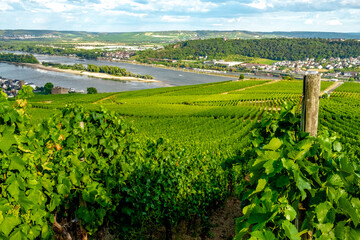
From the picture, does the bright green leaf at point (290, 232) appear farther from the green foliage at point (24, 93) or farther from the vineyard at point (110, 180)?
the green foliage at point (24, 93)

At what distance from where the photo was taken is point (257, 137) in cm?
383

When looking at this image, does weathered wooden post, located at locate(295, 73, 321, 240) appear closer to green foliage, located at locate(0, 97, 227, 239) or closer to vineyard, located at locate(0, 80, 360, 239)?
vineyard, located at locate(0, 80, 360, 239)

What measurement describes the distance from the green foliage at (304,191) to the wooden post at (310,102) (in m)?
0.19

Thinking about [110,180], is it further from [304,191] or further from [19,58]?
[19,58]

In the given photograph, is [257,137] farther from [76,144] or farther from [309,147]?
[76,144]

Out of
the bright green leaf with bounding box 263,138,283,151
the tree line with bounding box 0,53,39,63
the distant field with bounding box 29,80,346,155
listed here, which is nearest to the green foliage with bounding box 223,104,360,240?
the bright green leaf with bounding box 263,138,283,151

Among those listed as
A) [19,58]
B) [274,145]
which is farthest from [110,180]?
[19,58]

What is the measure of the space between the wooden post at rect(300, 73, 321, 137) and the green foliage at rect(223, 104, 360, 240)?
19 centimetres

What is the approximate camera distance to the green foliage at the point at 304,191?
2.35 m

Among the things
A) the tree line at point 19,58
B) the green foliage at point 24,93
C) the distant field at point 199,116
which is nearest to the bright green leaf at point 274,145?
the green foliage at point 24,93

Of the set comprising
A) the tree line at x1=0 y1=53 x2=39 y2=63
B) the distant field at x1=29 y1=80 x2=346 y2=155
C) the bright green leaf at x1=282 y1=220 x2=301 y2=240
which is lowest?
the distant field at x1=29 y1=80 x2=346 y2=155

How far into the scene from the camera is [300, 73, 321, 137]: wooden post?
9.60 ft

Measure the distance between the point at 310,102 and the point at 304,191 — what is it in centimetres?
96

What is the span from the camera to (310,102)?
2.96 metres
